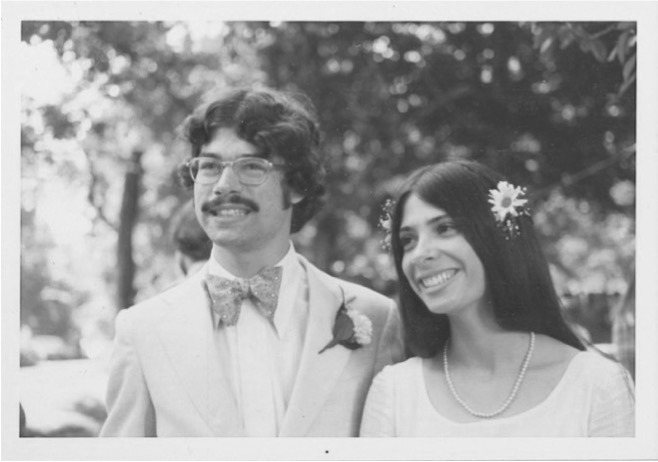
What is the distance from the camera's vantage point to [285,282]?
348cm

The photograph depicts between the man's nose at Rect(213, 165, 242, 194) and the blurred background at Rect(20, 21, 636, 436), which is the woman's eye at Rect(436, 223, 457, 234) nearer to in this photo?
the blurred background at Rect(20, 21, 636, 436)

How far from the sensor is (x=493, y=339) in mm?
3354

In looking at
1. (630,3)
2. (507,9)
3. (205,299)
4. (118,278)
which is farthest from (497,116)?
(118,278)

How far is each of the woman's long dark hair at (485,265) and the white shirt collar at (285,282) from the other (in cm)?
40

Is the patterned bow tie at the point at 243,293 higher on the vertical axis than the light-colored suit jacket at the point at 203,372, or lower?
higher

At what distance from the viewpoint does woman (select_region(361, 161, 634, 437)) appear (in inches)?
130

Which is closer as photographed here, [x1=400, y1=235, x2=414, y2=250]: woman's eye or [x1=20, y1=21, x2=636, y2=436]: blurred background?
[x1=400, y1=235, x2=414, y2=250]: woman's eye

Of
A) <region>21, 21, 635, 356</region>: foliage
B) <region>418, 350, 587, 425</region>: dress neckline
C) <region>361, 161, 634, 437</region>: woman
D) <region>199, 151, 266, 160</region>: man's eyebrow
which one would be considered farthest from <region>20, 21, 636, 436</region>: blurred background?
<region>418, 350, 587, 425</region>: dress neckline

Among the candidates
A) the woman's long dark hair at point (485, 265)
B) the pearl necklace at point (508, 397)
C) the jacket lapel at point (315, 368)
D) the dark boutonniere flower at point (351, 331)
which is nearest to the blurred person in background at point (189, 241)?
the jacket lapel at point (315, 368)

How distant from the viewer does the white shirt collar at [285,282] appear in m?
3.46

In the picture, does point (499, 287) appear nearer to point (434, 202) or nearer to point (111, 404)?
point (434, 202)

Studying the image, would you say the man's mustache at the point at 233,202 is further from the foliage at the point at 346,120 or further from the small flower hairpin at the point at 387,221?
the small flower hairpin at the point at 387,221

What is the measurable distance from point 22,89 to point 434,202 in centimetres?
176

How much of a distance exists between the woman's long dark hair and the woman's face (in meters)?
0.03
